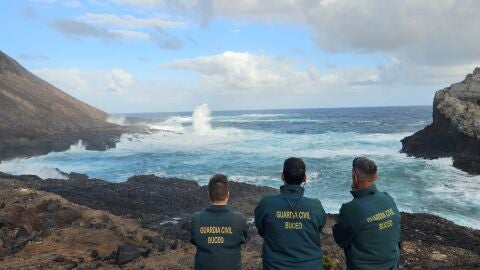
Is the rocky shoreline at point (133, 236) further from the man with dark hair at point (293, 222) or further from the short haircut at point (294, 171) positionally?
the short haircut at point (294, 171)

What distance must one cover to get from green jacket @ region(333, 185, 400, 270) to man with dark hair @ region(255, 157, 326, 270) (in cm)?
28

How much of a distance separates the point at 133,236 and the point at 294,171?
24.8 feet

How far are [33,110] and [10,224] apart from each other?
4132cm

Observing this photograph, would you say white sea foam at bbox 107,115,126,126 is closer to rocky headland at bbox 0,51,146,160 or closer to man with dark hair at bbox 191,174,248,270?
rocky headland at bbox 0,51,146,160

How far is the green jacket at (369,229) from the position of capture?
163 inches

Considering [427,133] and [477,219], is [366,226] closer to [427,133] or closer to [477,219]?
[477,219]

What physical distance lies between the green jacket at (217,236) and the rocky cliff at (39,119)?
35.5 meters

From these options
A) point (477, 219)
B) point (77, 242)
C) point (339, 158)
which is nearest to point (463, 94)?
point (339, 158)

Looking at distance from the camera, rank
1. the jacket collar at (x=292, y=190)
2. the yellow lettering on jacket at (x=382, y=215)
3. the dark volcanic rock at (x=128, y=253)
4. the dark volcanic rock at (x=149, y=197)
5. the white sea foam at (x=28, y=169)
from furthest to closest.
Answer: the white sea foam at (x=28, y=169) < the dark volcanic rock at (x=149, y=197) < the dark volcanic rock at (x=128, y=253) < the jacket collar at (x=292, y=190) < the yellow lettering on jacket at (x=382, y=215)

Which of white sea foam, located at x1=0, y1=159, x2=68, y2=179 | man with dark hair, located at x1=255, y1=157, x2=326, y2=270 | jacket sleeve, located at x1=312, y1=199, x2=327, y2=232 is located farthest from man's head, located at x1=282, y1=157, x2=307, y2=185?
white sea foam, located at x1=0, y1=159, x2=68, y2=179

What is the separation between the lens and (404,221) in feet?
43.3

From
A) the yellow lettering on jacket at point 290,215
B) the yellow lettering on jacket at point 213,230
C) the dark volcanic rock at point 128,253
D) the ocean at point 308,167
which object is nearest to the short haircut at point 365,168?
the yellow lettering on jacket at point 290,215

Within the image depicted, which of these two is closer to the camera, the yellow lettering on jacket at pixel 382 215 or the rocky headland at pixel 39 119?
the yellow lettering on jacket at pixel 382 215

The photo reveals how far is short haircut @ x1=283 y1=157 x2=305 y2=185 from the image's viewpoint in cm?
420
